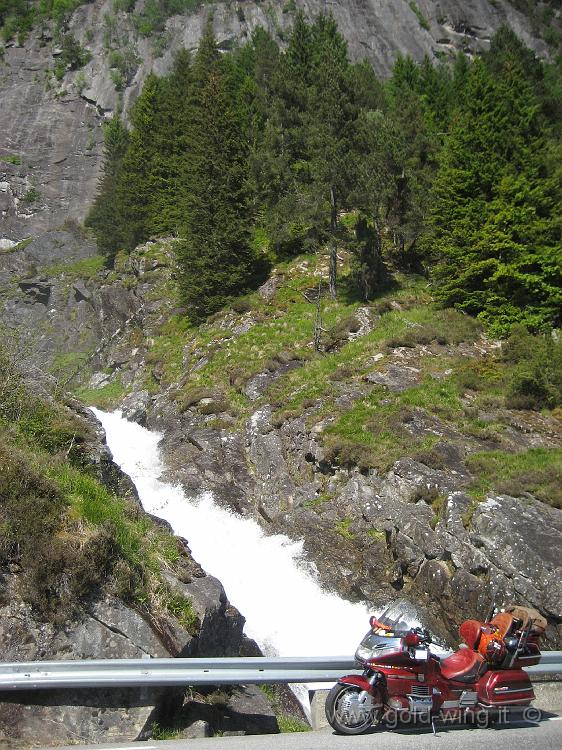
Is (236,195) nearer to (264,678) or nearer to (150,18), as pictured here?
(264,678)

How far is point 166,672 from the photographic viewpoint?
6168mm

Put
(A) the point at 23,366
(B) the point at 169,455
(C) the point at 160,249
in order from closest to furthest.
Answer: (A) the point at 23,366 → (B) the point at 169,455 → (C) the point at 160,249

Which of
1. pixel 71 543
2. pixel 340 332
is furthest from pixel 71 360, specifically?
pixel 71 543

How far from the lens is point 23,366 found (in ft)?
41.2

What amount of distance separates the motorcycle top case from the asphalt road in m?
0.29

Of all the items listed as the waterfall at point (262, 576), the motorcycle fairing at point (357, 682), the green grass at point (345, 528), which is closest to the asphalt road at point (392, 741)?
the motorcycle fairing at point (357, 682)

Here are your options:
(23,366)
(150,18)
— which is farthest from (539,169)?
(150,18)

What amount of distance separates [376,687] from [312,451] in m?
12.4

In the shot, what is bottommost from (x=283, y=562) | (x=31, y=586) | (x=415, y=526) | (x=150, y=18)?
(x=283, y=562)

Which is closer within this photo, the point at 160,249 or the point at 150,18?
the point at 160,249

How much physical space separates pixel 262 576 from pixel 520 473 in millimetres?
7194

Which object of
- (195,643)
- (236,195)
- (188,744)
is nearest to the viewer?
(188,744)

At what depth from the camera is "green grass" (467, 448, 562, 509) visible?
1456 cm

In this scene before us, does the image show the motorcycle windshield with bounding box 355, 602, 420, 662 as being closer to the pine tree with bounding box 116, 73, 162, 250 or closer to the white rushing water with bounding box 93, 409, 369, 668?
the white rushing water with bounding box 93, 409, 369, 668
